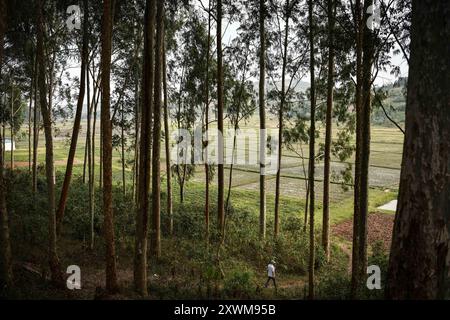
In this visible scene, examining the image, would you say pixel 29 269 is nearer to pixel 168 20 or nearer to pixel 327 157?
pixel 327 157

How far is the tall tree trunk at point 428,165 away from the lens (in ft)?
11.7

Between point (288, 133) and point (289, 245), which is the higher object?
point (288, 133)

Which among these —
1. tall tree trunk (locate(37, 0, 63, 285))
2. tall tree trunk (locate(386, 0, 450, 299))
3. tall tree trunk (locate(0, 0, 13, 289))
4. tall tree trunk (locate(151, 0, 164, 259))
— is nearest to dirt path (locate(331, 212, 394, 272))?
tall tree trunk (locate(151, 0, 164, 259))

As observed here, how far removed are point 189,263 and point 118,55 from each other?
10741 mm

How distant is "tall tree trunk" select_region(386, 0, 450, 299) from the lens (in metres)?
3.55

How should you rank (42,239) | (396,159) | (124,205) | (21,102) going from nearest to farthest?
(42,239) < (124,205) < (21,102) < (396,159)

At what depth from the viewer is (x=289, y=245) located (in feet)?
54.7

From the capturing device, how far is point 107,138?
8016 millimetres

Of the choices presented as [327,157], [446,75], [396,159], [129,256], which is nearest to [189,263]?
[129,256]

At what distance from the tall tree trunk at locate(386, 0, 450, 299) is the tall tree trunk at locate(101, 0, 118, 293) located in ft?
Answer: 20.0

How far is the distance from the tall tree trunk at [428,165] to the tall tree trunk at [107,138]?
6.08 metres
